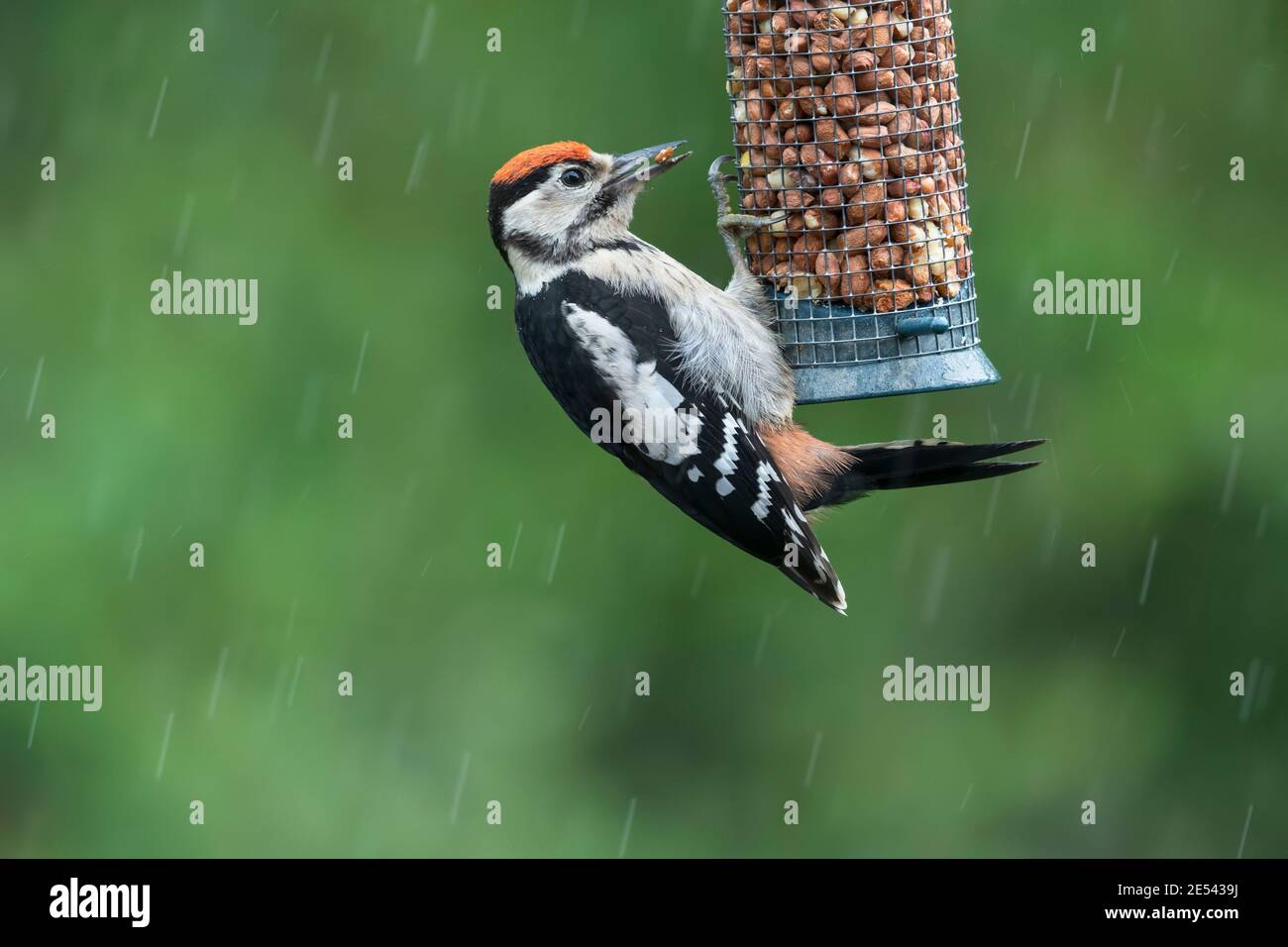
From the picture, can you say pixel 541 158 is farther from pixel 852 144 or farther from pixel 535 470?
pixel 535 470

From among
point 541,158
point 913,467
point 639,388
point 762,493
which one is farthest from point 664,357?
point 913,467

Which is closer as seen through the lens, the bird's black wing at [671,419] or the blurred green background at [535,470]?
the bird's black wing at [671,419]

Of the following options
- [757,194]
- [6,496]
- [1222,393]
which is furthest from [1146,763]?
[6,496]

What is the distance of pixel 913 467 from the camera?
159 inches

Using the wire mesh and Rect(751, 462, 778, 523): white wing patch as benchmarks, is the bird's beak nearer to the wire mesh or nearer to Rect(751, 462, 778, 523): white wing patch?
the wire mesh

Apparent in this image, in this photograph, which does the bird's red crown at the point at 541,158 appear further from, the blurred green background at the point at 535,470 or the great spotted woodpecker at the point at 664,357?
the blurred green background at the point at 535,470

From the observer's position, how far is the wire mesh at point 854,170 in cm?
394

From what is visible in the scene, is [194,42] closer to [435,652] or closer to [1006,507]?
[435,652]

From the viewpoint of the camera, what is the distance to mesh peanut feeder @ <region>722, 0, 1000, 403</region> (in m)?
3.94

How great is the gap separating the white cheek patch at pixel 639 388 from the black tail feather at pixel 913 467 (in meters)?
0.45

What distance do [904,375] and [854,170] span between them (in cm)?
50

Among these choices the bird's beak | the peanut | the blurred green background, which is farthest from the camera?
the blurred green background

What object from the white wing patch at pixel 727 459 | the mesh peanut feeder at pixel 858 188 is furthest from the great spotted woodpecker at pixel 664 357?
the mesh peanut feeder at pixel 858 188

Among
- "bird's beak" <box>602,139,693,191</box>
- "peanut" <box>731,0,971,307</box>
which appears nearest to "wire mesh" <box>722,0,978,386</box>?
"peanut" <box>731,0,971,307</box>
